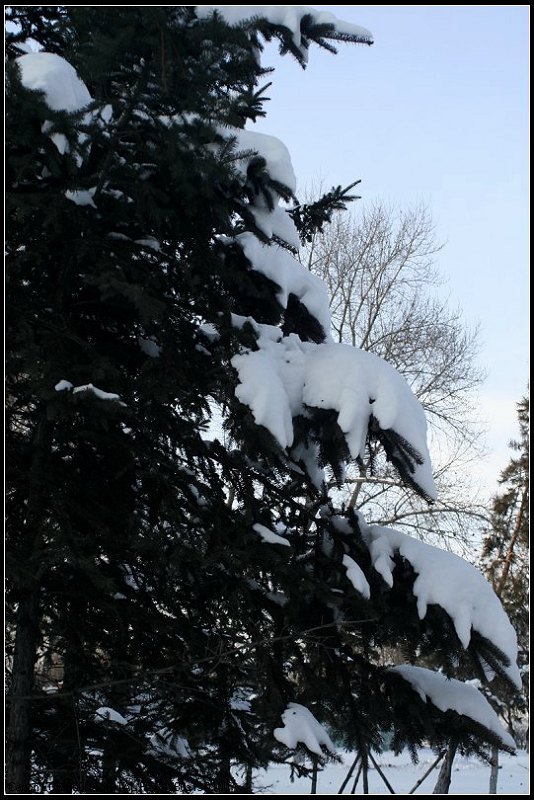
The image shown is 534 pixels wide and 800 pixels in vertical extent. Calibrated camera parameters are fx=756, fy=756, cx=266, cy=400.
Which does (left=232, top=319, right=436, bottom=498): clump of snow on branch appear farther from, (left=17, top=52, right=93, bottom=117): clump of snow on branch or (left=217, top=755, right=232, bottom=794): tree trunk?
(left=217, top=755, right=232, bottom=794): tree trunk

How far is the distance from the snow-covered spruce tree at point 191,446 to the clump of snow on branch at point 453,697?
0.6 inches

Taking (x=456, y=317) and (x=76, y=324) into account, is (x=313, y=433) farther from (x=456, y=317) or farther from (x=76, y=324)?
(x=456, y=317)

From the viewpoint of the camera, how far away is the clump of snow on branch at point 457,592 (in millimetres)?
3738

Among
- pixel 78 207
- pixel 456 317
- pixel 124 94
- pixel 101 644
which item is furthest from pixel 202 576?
pixel 456 317

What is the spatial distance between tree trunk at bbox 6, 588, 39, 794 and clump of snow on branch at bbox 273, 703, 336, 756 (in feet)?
4.70

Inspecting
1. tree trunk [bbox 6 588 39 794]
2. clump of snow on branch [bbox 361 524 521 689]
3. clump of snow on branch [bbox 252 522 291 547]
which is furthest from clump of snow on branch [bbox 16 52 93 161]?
clump of snow on branch [bbox 361 524 521 689]

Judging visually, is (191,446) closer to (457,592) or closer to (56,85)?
(457,592)

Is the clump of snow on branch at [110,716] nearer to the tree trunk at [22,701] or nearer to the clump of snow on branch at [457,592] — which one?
the tree trunk at [22,701]

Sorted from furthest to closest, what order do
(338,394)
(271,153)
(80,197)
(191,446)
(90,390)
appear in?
(191,446), (271,153), (80,197), (338,394), (90,390)

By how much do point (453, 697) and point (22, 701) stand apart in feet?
7.73

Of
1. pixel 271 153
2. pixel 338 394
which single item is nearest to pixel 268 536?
pixel 338 394

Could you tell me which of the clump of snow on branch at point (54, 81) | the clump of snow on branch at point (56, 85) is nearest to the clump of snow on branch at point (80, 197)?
the clump of snow on branch at point (56, 85)

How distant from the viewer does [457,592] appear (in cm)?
381

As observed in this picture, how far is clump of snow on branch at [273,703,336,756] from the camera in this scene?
138 inches
